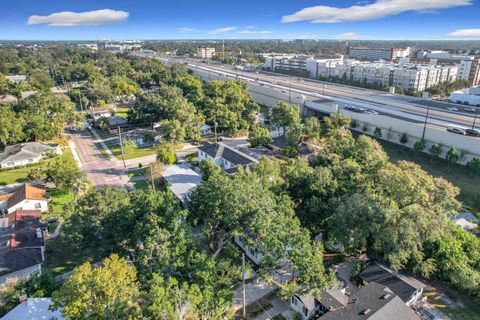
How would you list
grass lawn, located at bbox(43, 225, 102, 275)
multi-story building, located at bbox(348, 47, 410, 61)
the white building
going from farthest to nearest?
multi-story building, located at bbox(348, 47, 410, 61) < the white building < grass lawn, located at bbox(43, 225, 102, 275)

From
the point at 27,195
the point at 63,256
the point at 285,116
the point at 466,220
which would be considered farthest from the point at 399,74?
the point at 63,256

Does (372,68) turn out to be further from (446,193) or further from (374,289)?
(374,289)

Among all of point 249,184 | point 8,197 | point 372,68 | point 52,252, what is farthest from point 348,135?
point 372,68

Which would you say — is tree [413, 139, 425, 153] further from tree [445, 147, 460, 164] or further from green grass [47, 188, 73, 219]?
green grass [47, 188, 73, 219]

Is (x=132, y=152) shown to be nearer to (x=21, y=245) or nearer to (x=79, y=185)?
(x=79, y=185)

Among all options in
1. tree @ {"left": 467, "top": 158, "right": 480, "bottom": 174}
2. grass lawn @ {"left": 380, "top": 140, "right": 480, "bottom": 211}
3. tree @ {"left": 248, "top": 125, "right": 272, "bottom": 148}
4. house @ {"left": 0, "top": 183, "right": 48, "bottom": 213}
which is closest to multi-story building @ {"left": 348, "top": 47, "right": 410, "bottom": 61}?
grass lawn @ {"left": 380, "top": 140, "right": 480, "bottom": 211}

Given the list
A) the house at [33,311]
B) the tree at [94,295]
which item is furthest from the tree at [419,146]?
the house at [33,311]
